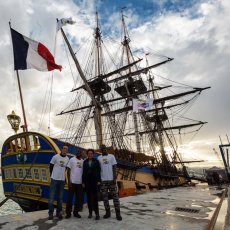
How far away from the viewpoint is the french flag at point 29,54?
33.4ft

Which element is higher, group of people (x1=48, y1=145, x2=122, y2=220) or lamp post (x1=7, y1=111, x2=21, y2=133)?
lamp post (x1=7, y1=111, x2=21, y2=133)

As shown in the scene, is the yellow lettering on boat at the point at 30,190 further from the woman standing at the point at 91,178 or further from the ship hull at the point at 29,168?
the woman standing at the point at 91,178

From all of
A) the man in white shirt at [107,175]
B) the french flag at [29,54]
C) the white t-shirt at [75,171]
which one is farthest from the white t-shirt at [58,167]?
the french flag at [29,54]

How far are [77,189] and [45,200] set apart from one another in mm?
4269

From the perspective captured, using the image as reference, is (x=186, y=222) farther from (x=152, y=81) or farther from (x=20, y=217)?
(x=152, y=81)

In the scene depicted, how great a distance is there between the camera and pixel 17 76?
31.8 feet

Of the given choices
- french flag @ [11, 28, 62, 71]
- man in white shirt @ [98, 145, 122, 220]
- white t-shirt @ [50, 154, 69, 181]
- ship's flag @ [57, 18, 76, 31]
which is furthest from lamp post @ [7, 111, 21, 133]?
ship's flag @ [57, 18, 76, 31]

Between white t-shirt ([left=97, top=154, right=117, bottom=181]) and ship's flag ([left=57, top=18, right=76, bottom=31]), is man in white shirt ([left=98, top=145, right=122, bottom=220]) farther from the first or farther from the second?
ship's flag ([left=57, top=18, right=76, bottom=31])

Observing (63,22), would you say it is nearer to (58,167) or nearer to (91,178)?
(58,167)

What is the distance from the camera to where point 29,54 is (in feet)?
34.1

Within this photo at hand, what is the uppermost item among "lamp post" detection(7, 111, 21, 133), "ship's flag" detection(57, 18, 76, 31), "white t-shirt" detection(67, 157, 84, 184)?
"ship's flag" detection(57, 18, 76, 31)

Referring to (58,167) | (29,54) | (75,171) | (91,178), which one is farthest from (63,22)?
(91,178)

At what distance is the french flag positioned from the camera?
10.2m

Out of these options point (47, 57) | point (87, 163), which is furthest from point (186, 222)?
point (47, 57)
